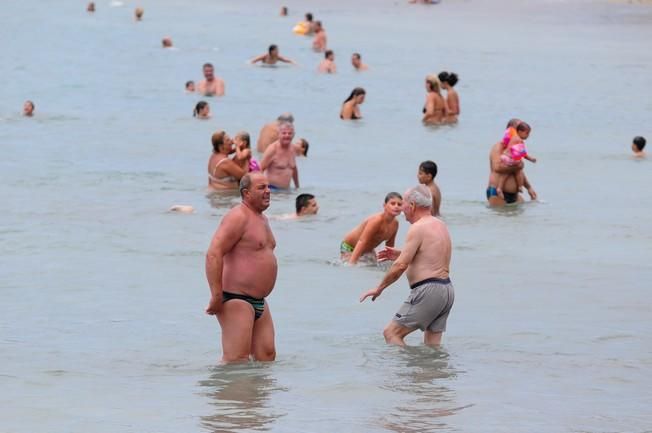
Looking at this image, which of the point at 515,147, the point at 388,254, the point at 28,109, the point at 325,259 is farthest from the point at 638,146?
the point at 388,254

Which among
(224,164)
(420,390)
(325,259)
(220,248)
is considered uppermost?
(224,164)

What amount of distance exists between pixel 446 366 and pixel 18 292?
17.7 feet

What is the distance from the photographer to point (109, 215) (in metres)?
19.8

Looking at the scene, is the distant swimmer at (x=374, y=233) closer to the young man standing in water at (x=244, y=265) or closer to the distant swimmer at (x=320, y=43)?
the young man standing in water at (x=244, y=265)

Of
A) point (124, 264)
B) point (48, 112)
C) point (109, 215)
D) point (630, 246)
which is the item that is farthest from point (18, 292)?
point (48, 112)

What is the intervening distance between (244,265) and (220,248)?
23 centimetres

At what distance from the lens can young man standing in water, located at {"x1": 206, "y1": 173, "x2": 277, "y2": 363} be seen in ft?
32.5

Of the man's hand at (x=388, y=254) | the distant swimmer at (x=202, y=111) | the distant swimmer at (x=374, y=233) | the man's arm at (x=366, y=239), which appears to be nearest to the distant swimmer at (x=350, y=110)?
the distant swimmer at (x=202, y=111)

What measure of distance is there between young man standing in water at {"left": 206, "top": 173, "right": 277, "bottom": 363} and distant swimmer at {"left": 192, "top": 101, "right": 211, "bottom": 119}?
20040 mm

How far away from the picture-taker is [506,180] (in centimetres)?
2020

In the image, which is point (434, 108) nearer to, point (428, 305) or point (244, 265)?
point (428, 305)

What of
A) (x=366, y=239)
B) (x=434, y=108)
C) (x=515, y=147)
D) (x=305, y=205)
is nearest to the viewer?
(x=366, y=239)

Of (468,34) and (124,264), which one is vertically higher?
(468,34)

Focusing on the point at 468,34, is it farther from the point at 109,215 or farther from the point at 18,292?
the point at 18,292
